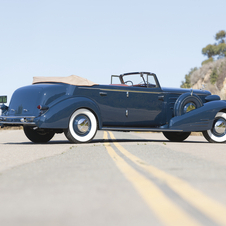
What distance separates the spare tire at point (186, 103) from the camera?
12000 mm

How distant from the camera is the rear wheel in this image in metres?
11.7

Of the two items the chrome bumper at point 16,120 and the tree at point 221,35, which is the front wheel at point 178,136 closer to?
the chrome bumper at point 16,120

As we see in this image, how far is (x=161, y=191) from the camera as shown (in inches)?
161

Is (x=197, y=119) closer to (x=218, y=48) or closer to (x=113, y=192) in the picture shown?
(x=113, y=192)

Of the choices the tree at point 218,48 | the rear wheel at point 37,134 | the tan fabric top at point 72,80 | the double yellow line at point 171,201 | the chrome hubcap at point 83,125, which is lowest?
the rear wheel at point 37,134

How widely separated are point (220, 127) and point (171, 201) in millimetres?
9029

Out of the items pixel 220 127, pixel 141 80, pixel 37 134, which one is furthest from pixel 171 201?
pixel 220 127

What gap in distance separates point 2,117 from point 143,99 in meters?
4.06

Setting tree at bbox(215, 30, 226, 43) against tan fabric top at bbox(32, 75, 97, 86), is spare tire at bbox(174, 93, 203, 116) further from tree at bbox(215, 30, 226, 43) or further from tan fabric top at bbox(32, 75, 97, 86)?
tree at bbox(215, 30, 226, 43)

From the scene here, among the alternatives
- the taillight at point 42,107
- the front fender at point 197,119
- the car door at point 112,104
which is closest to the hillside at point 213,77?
the front fender at point 197,119

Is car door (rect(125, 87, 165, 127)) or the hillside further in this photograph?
the hillside

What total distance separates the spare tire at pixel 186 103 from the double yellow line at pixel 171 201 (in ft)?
22.2

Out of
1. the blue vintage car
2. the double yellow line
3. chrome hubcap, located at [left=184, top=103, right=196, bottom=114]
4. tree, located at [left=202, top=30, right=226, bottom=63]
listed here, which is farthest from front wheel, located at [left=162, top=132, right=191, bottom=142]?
tree, located at [left=202, top=30, right=226, bottom=63]

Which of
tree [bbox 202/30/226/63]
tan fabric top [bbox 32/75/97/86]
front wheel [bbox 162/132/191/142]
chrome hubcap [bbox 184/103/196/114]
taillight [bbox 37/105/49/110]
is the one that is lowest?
front wheel [bbox 162/132/191/142]
